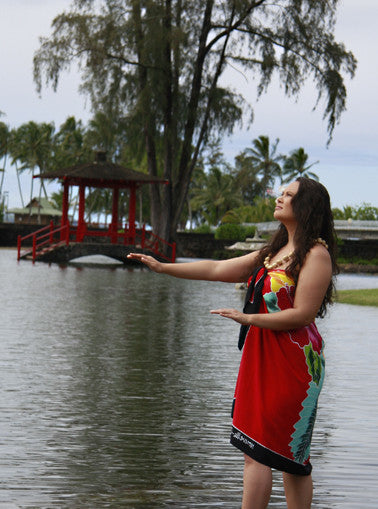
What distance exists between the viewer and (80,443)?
6023 millimetres

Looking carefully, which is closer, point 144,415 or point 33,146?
point 144,415

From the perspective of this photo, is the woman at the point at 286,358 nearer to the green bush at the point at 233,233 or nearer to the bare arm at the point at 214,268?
the bare arm at the point at 214,268

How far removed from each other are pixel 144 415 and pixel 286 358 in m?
3.56

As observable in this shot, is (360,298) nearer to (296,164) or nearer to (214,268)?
(214,268)

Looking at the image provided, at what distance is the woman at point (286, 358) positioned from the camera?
366 cm

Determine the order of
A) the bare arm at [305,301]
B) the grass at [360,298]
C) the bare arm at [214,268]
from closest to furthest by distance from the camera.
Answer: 1. the bare arm at [305,301]
2. the bare arm at [214,268]
3. the grass at [360,298]

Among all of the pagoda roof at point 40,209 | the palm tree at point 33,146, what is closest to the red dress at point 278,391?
the palm tree at point 33,146

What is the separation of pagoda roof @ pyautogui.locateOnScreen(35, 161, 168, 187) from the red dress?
122ft

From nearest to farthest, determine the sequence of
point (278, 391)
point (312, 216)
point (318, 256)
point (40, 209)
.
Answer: point (278, 391) → point (318, 256) → point (312, 216) → point (40, 209)

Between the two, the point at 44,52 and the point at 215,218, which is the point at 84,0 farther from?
the point at 215,218

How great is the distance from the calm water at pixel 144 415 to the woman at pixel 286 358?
1.02 metres

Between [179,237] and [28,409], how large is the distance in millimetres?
52001

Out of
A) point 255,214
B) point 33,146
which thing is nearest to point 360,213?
point 255,214

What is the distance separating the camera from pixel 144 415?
709cm
